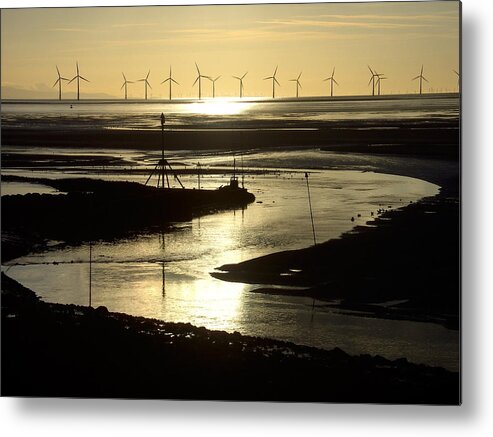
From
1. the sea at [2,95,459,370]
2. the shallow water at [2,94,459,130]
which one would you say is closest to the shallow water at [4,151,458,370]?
the sea at [2,95,459,370]

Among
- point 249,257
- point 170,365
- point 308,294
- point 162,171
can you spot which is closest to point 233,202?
point 249,257

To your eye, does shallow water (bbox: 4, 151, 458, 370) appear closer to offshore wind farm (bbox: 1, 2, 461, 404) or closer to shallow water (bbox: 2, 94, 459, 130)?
offshore wind farm (bbox: 1, 2, 461, 404)

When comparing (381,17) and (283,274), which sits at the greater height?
(381,17)

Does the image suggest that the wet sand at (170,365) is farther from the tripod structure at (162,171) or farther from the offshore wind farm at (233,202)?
the tripod structure at (162,171)

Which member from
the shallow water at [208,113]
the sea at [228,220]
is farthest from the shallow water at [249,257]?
the shallow water at [208,113]

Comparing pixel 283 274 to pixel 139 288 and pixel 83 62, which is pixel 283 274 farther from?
pixel 83 62

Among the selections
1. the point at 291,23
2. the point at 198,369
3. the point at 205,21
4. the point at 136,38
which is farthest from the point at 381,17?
the point at 198,369
